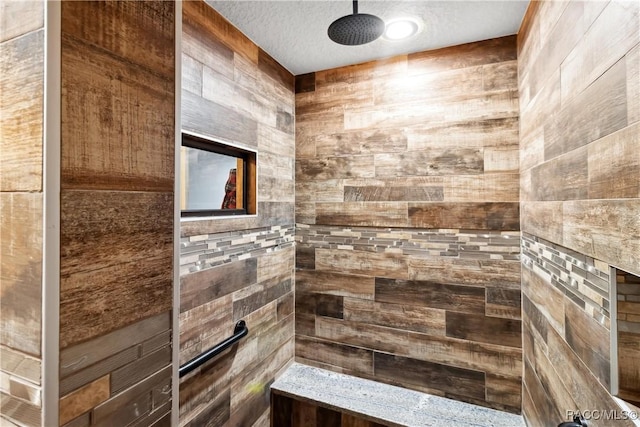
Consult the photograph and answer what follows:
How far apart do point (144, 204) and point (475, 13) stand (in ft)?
5.53

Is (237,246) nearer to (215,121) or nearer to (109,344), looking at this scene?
(215,121)

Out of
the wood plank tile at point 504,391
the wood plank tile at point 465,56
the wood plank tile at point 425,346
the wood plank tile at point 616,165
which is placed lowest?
the wood plank tile at point 504,391

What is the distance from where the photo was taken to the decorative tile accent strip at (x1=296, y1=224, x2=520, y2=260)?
67.2 inches

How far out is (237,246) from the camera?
1.64m

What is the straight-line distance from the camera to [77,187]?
0.52m

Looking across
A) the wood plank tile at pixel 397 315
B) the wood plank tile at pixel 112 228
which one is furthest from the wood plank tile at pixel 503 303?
the wood plank tile at pixel 112 228

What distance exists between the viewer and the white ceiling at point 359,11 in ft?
4.70

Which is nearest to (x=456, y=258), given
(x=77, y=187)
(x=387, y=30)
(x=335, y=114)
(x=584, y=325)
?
(x=584, y=325)

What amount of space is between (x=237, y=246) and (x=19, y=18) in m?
1.23

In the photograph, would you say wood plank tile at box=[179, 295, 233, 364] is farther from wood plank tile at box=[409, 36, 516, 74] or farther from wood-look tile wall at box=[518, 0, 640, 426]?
wood plank tile at box=[409, 36, 516, 74]

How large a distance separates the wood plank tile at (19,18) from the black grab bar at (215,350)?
1.15 m

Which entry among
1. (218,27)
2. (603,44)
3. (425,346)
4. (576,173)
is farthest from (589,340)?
Answer: (218,27)

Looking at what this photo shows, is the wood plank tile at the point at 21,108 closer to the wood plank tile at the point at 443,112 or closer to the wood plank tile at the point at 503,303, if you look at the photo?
the wood plank tile at the point at 443,112

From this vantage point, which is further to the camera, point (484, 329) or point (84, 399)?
point (484, 329)
